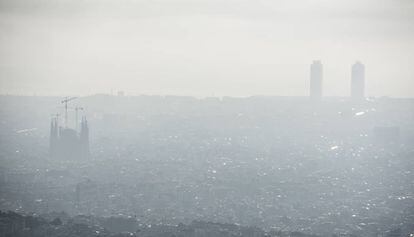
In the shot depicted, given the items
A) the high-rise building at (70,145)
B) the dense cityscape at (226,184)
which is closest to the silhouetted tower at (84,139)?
the high-rise building at (70,145)

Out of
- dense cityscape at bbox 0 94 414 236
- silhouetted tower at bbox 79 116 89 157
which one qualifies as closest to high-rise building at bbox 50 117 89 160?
silhouetted tower at bbox 79 116 89 157

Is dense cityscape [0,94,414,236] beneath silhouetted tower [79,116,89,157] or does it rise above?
beneath

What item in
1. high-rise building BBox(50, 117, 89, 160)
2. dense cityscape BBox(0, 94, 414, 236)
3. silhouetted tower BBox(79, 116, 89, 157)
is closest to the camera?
dense cityscape BBox(0, 94, 414, 236)

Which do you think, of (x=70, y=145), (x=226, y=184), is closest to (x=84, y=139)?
(x=70, y=145)

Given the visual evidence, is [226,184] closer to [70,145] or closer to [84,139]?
[70,145]

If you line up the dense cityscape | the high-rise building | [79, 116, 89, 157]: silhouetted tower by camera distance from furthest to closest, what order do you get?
1. [79, 116, 89, 157]: silhouetted tower
2. the high-rise building
3. the dense cityscape

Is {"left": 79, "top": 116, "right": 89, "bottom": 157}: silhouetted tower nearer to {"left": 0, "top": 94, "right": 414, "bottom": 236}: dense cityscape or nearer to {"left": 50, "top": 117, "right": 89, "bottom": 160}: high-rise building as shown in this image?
{"left": 50, "top": 117, "right": 89, "bottom": 160}: high-rise building

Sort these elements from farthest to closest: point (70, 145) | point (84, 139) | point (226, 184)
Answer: point (84, 139)
point (70, 145)
point (226, 184)

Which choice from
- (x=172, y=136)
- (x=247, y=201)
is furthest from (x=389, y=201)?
(x=172, y=136)

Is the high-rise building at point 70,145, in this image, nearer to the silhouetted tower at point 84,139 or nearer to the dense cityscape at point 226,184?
the silhouetted tower at point 84,139

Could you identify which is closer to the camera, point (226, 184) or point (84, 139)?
point (226, 184)

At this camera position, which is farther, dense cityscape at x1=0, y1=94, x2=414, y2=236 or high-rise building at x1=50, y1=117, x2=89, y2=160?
high-rise building at x1=50, y1=117, x2=89, y2=160

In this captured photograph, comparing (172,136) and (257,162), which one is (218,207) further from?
(172,136)
